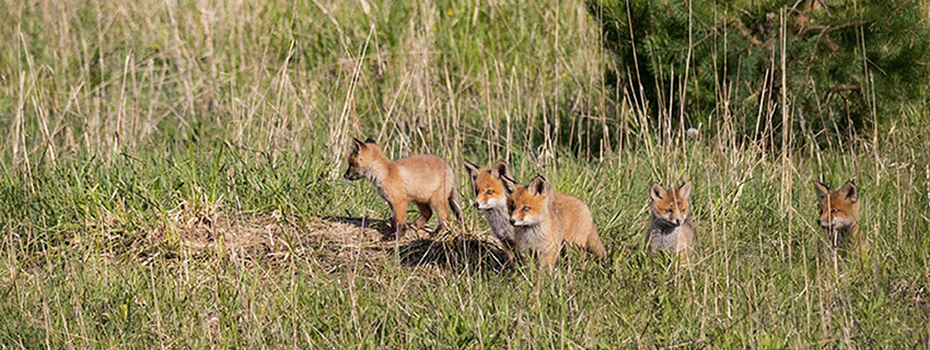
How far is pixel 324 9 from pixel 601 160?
4554 mm

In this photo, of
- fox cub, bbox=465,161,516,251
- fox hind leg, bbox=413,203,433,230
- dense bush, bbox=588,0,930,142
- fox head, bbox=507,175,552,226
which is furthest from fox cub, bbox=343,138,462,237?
dense bush, bbox=588,0,930,142

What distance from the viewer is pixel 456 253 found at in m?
6.66

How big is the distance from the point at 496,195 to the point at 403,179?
2.92 ft

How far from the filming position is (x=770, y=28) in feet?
28.8

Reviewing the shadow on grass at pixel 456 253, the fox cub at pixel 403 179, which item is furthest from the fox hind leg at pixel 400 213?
the shadow on grass at pixel 456 253

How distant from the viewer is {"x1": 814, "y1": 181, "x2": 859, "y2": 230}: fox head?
629 centimetres

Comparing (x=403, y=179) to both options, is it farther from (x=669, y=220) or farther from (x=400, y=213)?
(x=669, y=220)

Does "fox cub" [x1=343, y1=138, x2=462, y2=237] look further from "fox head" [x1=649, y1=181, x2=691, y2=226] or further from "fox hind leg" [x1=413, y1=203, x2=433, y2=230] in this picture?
"fox head" [x1=649, y1=181, x2=691, y2=226]

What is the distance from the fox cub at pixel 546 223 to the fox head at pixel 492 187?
13 cm

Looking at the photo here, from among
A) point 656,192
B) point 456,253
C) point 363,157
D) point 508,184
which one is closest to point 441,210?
point 456,253

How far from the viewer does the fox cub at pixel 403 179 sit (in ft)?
22.4

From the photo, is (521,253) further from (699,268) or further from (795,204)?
(795,204)

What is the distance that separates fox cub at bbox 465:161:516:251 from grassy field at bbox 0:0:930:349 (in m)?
0.21

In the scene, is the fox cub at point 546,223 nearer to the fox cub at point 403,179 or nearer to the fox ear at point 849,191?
the fox cub at point 403,179
